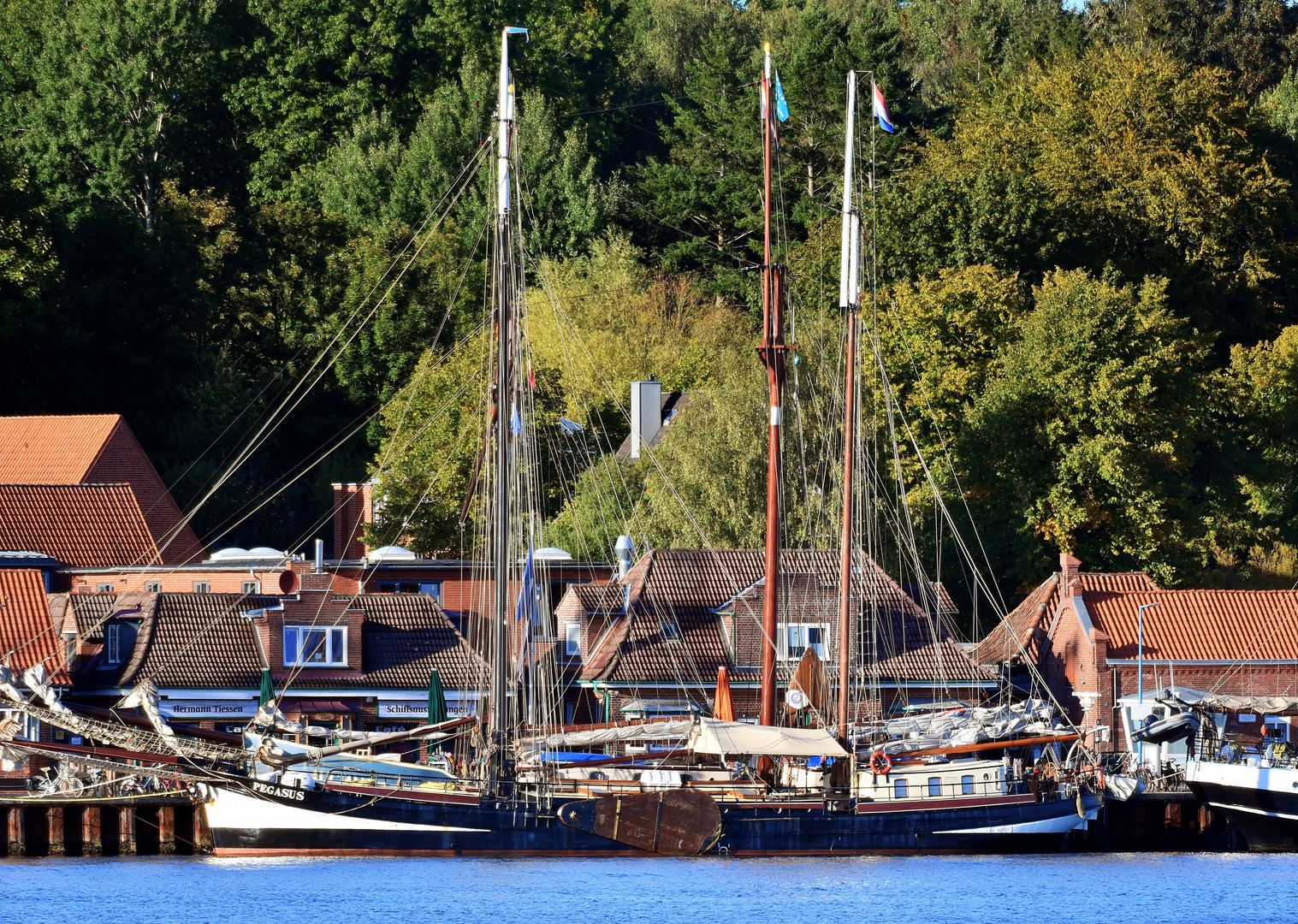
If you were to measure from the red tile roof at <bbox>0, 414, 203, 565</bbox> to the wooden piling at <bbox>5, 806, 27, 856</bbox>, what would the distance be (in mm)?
26663

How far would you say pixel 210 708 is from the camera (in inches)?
2685

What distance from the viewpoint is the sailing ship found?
58594 mm

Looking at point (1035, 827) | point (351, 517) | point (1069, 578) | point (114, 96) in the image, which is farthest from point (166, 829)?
point (114, 96)

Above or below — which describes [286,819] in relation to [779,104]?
below

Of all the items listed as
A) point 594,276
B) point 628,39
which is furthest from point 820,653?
point 628,39

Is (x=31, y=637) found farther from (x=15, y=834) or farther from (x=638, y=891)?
(x=638, y=891)

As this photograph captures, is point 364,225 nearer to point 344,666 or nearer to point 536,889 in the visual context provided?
point 344,666

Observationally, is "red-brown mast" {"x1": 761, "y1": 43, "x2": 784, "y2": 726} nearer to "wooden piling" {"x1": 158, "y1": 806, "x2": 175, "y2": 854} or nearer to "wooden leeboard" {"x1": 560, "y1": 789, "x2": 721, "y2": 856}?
"wooden leeboard" {"x1": 560, "y1": 789, "x2": 721, "y2": 856}

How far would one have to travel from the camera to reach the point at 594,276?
107688mm

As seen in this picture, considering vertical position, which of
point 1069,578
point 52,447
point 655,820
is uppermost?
point 52,447

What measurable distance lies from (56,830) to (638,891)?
17.5 meters

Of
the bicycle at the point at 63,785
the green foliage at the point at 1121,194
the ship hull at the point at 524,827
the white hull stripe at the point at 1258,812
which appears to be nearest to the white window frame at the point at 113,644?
the bicycle at the point at 63,785

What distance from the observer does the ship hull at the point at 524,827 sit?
58812mm

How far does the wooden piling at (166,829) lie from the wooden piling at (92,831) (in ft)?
5.23
